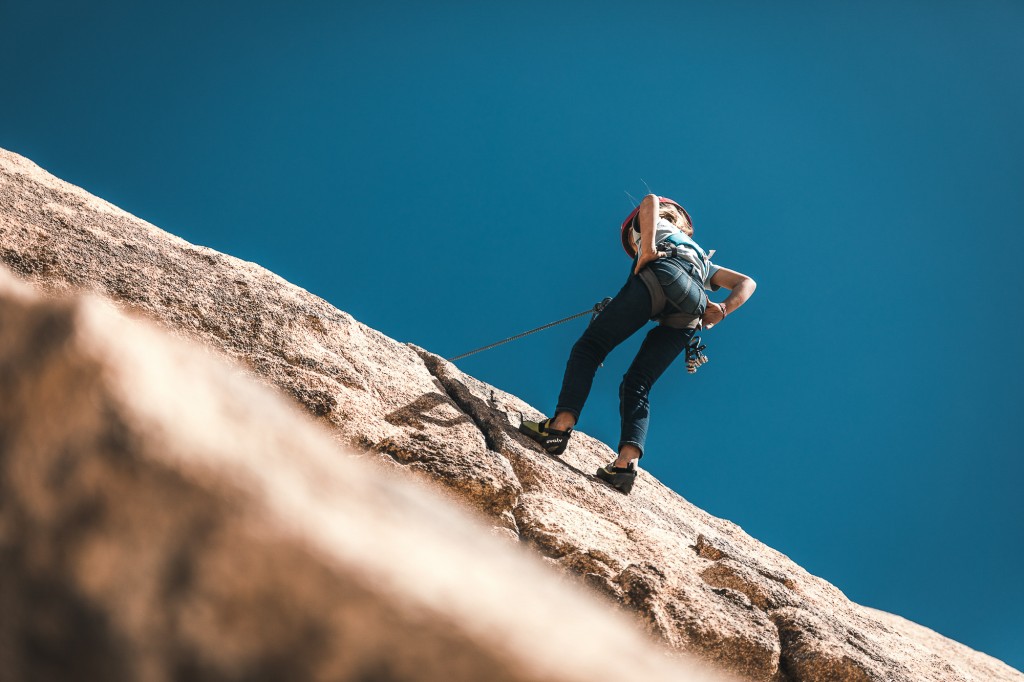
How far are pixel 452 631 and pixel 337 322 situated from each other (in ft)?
13.4

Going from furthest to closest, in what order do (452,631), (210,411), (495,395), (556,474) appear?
(495,395) < (556,474) < (210,411) < (452,631)

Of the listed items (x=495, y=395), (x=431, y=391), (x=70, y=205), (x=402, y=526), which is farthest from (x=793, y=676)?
(x=70, y=205)

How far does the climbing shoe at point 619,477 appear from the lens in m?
4.70

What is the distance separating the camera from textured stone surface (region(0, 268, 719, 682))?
1.99ft

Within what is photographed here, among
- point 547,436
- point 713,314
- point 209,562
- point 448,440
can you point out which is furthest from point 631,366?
point 209,562

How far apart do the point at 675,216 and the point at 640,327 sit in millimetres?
1293

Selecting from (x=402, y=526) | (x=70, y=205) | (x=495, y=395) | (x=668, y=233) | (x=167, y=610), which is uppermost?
(x=668, y=233)

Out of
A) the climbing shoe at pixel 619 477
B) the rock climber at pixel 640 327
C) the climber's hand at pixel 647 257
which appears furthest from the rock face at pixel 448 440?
the climber's hand at pixel 647 257

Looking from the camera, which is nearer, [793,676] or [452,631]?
[452,631]

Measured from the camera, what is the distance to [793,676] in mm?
3463

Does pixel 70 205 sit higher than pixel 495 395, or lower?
lower

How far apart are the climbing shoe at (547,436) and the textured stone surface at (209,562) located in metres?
3.86

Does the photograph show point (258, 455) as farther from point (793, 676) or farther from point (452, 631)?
point (793, 676)

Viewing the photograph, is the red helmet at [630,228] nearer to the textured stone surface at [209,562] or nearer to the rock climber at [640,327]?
the rock climber at [640,327]
